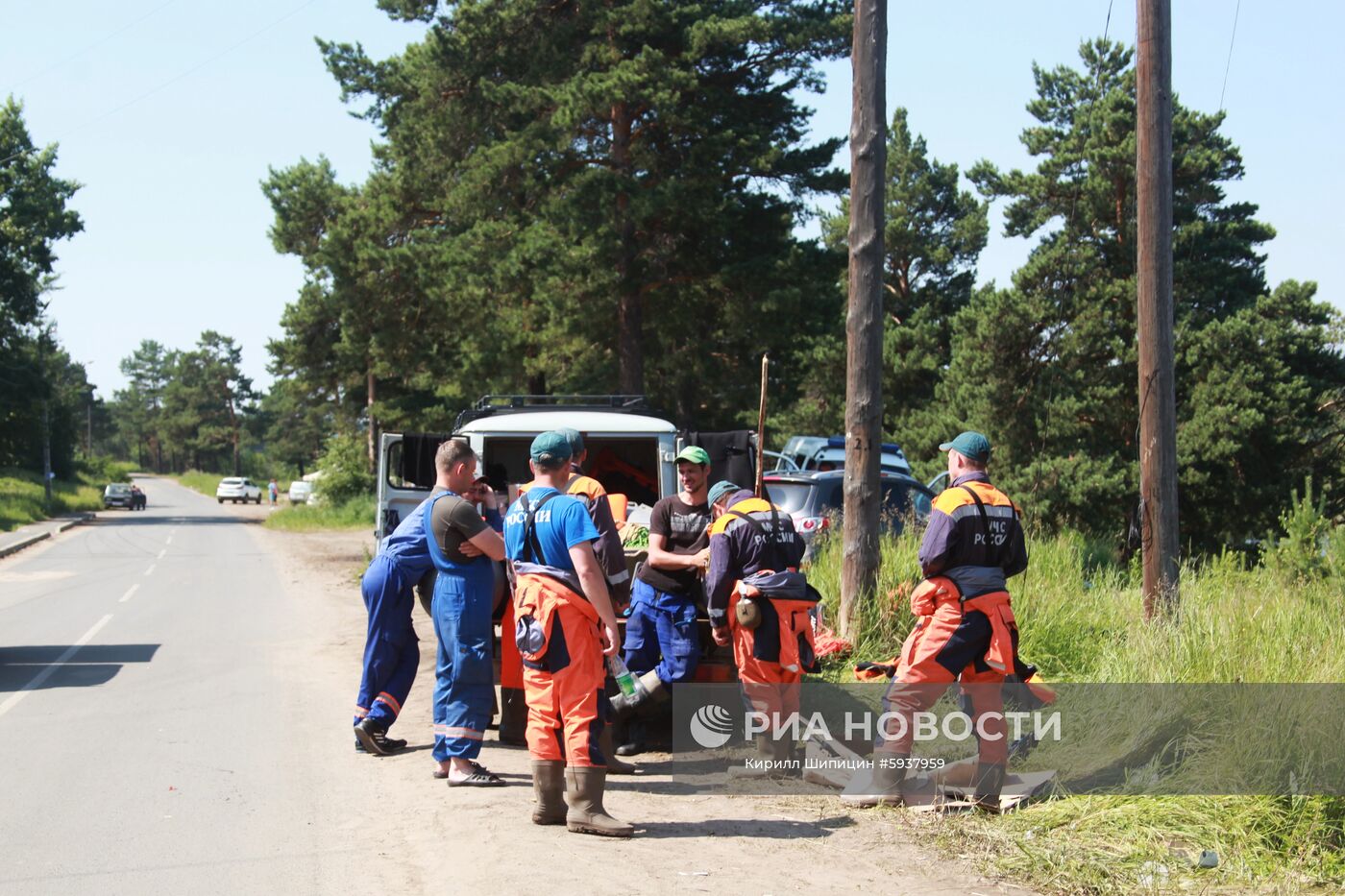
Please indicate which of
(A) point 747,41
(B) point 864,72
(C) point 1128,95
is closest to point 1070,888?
(B) point 864,72

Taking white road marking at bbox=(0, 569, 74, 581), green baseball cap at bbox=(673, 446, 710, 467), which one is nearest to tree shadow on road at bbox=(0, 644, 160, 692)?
green baseball cap at bbox=(673, 446, 710, 467)

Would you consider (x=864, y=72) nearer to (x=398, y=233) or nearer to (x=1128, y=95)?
(x=398, y=233)

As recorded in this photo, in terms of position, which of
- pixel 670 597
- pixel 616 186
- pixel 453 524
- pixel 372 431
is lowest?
pixel 670 597

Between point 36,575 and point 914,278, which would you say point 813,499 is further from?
point 914,278

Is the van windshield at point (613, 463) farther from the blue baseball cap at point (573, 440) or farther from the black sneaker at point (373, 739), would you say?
the blue baseball cap at point (573, 440)

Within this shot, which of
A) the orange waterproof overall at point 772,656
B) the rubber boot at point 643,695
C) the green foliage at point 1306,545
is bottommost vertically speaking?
the rubber boot at point 643,695

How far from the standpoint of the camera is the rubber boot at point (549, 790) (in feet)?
20.1

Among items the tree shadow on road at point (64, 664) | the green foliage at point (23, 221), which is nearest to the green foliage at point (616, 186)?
the tree shadow on road at point (64, 664)

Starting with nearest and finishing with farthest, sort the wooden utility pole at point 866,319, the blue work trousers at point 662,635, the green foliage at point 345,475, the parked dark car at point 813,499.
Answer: the blue work trousers at point 662,635, the wooden utility pole at point 866,319, the parked dark car at point 813,499, the green foliage at point 345,475

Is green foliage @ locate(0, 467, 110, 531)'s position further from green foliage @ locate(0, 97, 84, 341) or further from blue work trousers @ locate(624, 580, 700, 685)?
Result: blue work trousers @ locate(624, 580, 700, 685)

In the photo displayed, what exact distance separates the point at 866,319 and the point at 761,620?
4101mm

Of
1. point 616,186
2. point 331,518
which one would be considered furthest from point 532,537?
point 331,518

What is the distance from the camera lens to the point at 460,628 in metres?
7.04

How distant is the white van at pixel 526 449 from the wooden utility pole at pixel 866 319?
62.5 inches
